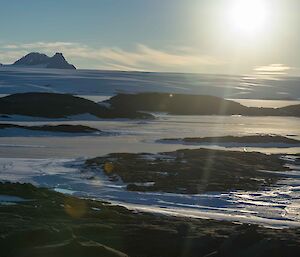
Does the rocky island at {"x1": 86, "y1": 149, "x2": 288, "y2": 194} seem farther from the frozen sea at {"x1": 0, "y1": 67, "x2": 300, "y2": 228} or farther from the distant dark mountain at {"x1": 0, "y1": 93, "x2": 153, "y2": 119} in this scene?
the distant dark mountain at {"x1": 0, "y1": 93, "x2": 153, "y2": 119}

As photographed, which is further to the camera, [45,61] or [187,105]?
[45,61]

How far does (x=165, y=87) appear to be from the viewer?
98.8 metres

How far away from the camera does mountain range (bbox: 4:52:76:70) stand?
162m

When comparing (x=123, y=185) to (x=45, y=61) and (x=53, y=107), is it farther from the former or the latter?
(x=45, y=61)

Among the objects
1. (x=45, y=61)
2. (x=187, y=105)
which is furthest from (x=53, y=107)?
(x=45, y=61)

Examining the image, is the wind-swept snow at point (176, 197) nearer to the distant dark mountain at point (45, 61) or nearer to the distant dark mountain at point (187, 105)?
the distant dark mountain at point (187, 105)

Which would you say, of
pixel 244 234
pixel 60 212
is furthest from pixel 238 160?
pixel 244 234

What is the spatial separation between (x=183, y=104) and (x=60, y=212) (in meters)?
53.6

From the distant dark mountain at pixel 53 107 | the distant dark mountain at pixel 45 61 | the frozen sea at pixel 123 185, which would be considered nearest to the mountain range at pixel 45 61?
the distant dark mountain at pixel 45 61

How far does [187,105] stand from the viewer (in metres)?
66.7

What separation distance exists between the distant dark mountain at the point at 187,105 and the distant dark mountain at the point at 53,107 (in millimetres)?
7817

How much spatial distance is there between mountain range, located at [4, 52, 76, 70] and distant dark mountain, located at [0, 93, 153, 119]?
105260mm

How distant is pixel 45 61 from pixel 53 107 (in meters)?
116

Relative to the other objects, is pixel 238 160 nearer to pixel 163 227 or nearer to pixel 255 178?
pixel 255 178
